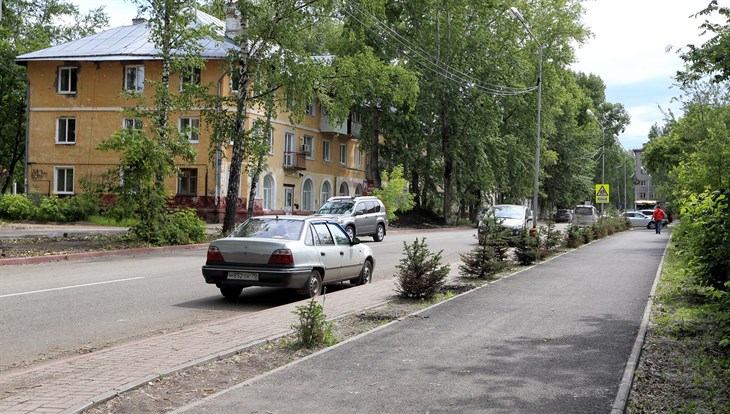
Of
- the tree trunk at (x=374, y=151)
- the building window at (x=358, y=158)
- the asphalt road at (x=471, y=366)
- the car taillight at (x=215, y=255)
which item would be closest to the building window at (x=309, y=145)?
the tree trunk at (x=374, y=151)

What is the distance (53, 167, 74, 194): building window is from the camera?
143ft

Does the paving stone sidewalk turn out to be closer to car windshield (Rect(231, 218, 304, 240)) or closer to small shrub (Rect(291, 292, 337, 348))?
small shrub (Rect(291, 292, 337, 348))

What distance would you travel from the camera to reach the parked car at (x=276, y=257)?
11.2m

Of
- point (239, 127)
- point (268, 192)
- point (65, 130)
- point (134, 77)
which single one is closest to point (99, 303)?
point (239, 127)

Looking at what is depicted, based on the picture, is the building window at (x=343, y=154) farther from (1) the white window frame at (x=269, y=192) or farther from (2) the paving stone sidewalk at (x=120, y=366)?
(2) the paving stone sidewalk at (x=120, y=366)

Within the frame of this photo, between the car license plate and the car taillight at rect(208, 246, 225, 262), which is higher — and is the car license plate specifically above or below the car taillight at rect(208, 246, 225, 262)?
below

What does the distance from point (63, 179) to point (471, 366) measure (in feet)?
139

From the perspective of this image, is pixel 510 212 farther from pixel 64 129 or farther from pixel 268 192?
pixel 64 129

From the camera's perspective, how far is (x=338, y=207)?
28656 millimetres

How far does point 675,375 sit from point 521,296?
16.9ft

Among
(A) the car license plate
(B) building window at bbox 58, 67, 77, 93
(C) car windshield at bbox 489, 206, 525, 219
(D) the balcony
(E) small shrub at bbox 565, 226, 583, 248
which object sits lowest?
(A) the car license plate

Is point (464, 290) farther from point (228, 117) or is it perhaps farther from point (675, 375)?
point (228, 117)

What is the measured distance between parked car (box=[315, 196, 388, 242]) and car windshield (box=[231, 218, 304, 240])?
48.7 feet

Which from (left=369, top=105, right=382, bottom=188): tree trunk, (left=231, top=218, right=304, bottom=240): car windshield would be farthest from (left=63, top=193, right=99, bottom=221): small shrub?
(left=231, top=218, right=304, bottom=240): car windshield
